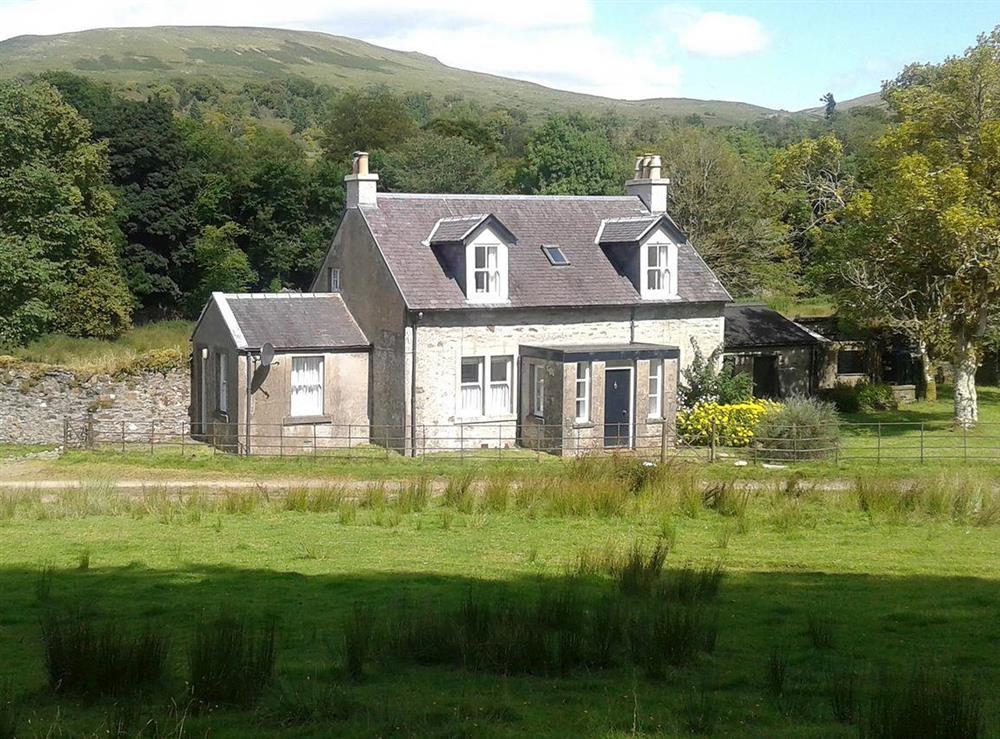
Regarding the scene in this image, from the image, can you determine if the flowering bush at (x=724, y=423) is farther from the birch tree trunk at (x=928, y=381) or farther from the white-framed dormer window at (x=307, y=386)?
the birch tree trunk at (x=928, y=381)

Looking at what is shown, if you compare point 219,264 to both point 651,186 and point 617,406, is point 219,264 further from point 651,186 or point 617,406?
point 617,406

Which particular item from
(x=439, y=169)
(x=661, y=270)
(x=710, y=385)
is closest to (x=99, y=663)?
(x=710, y=385)

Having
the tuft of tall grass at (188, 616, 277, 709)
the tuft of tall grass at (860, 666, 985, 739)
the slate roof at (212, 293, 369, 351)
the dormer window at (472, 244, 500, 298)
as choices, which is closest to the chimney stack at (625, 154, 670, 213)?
the dormer window at (472, 244, 500, 298)

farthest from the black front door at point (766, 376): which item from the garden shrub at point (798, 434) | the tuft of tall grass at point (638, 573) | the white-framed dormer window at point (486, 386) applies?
the tuft of tall grass at point (638, 573)

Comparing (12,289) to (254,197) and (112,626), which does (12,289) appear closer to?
(254,197)

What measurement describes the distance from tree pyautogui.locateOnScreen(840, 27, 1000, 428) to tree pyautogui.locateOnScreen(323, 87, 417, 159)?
52.6 meters

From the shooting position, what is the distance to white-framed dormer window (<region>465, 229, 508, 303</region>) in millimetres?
33000

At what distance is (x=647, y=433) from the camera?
1331 inches

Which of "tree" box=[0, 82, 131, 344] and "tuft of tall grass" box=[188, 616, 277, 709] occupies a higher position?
"tree" box=[0, 82, 131, 344]

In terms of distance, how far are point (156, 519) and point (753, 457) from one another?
50.0 ft

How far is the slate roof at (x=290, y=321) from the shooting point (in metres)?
32.3

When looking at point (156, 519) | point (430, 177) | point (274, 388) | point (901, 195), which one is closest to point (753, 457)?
point (901, 195)

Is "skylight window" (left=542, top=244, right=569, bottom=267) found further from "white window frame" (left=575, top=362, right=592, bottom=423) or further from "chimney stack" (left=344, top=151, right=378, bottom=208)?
"chimney stack" (left=344, top=151, right=378, bottom=208)

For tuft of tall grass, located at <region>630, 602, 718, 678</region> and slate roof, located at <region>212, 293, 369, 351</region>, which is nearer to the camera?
tuft of tall grass, located at <region>630, 602, 718, 678</region>
